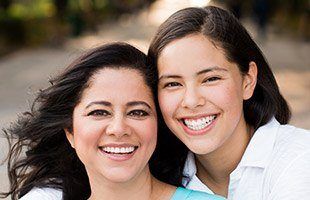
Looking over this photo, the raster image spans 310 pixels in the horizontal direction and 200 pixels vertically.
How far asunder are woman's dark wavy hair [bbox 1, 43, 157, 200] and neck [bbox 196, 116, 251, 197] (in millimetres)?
529

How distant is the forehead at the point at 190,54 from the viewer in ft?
8.84

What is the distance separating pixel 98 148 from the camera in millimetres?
2561

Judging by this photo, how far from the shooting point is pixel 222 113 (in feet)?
9.11

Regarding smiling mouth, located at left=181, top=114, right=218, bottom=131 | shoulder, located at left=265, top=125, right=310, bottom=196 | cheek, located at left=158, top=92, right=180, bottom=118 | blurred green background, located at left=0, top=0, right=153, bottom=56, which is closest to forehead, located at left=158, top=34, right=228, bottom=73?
cheek, located at left=158, top=92, right=180, bottom=118

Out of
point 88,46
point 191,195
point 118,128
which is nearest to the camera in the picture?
point 118,128

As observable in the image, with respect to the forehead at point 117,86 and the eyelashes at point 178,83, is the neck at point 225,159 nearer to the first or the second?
the eyelashes at point 178,83

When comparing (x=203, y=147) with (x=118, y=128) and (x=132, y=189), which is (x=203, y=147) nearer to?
(x=132, y=189)

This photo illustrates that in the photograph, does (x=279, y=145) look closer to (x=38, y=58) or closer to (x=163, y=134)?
(x=163, y=134)

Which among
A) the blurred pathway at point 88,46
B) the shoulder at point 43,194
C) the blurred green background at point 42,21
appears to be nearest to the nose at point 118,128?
the shoulder at point 43,194

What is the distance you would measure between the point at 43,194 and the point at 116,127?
2.11 feet

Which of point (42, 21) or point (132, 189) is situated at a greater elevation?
point (42, 21)

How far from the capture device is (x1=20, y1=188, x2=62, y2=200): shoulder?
115 inches

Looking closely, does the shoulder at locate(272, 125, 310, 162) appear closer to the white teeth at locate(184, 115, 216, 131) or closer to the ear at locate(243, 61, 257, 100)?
the ear at locate(243, 61, 257, 100)

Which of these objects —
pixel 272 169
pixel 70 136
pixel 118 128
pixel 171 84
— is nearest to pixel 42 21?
pixel 70 136
